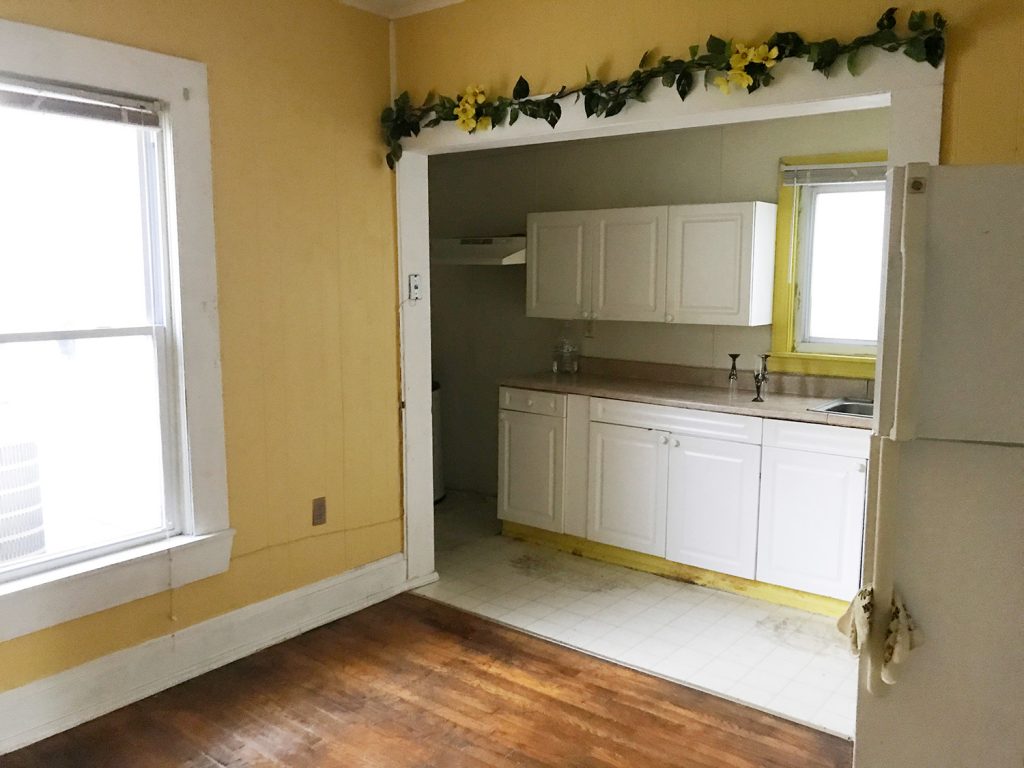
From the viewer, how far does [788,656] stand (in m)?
3.30

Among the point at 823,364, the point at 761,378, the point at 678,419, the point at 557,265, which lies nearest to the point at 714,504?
the point at 678,419

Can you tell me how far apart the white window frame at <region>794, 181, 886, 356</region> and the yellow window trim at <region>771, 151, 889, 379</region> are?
0.02 m

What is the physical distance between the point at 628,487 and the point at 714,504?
453 mm

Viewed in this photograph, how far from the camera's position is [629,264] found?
4.41 meters

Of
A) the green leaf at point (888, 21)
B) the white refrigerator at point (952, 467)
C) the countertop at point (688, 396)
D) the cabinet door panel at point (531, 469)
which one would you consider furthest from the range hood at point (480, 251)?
the white refrigerator at point (952, 467)

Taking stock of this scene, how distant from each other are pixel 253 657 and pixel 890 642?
234 centimetres

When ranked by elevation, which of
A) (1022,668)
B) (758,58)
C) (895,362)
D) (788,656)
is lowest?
(788,656)

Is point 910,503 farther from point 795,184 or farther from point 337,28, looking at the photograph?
point 337,28

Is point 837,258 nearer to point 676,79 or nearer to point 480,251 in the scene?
point 676,79

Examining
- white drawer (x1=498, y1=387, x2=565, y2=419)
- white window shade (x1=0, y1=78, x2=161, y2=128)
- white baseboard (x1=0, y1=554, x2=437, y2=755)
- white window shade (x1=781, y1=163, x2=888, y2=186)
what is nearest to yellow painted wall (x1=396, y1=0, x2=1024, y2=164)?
white window shade (x1=0, y1=78, x2=161, y2=128)

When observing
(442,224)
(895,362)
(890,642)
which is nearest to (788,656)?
(890,642)

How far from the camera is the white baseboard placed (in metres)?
2.66

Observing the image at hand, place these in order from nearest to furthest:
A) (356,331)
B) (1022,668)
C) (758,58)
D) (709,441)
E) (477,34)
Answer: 1. (1022,668)
2. (758,58)
3. (477,34)
4. (356,331)
5. (709,441)

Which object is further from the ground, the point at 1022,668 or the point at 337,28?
the point at 337,28
